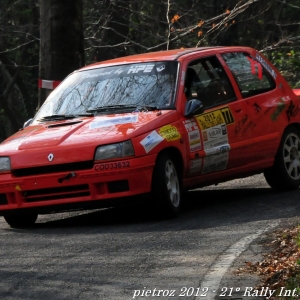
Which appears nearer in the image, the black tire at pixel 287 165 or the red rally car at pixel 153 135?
the red rally car at pixel 153 135

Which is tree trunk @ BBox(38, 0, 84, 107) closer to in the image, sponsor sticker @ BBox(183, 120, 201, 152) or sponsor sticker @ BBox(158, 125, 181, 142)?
sponsor sticker @ BBox(183, 120, 201, 152)

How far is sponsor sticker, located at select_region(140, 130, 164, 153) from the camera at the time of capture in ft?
29.3

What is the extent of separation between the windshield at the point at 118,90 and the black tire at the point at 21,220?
1189mm

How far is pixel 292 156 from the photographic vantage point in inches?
440

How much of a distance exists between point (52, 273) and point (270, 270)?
151 centimetres

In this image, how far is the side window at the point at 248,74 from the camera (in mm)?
10852

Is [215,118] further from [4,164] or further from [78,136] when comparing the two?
[4,164]

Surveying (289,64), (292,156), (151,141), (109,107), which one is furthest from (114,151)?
(289,64)

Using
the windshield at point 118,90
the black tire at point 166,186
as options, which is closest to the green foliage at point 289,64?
the windshield at point 118,90

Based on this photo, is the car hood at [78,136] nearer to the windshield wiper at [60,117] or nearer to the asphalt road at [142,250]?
the windshield wiper at [60,117]

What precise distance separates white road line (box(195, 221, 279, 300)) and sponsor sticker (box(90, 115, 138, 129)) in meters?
1.83

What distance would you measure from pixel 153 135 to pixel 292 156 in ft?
8.72

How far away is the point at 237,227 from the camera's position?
333 inches

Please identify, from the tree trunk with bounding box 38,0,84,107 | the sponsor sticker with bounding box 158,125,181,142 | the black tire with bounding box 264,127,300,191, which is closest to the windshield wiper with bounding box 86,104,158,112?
the sponsor sticker with bounding box 158,125,181,142
